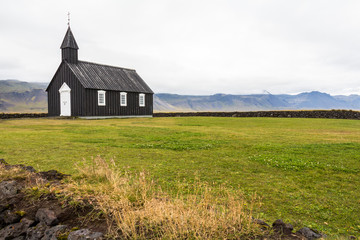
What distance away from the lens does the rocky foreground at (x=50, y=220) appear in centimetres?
411

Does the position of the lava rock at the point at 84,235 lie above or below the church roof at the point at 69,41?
below

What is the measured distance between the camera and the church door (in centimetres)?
4084

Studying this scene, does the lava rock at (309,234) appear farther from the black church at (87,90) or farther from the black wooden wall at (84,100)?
the black wooden wall at (84,100)

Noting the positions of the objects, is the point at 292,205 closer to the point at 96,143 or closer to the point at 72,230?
the point at 72,230

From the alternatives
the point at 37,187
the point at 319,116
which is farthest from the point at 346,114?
the point at 37,187

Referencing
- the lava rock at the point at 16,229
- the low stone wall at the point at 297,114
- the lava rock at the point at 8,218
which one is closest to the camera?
the lava rock at the point at 16,229

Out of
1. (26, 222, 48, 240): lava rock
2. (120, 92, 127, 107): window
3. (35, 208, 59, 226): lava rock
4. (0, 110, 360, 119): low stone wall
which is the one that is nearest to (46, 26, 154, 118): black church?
(120, 92, 127, 107): window

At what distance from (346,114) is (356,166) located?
123ft

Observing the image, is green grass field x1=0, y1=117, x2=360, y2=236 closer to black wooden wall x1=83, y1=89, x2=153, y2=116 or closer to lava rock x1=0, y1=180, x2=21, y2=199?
lava rock x1=0, y1=180, x2=21, y2=199

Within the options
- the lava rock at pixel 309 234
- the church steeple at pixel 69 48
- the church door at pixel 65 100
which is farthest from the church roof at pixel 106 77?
the lava rock at pixel 309 234

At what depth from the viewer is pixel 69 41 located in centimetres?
4141

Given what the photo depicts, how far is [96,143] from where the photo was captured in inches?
619

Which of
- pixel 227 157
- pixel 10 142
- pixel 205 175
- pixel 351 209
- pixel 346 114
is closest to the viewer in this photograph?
pixel 351 209

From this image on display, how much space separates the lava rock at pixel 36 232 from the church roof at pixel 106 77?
1462 inches
